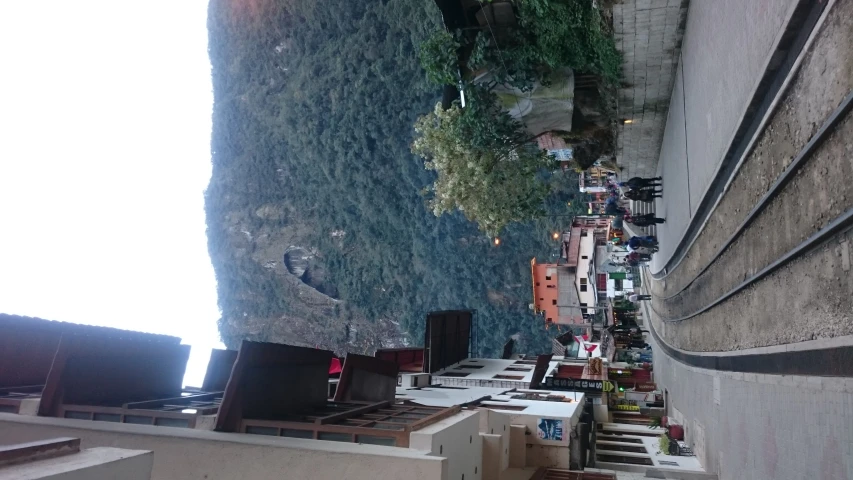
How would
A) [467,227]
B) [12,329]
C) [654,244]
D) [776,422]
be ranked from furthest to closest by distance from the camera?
1. [467,227]
2. [654,244]
3. [12,329]
4. [776,422]

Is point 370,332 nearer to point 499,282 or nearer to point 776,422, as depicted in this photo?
point 499,282

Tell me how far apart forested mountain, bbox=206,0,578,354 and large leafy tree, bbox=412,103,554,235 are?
1136 inches

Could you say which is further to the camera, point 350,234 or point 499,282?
point 350,234

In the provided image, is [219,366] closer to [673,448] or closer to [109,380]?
[109,380]

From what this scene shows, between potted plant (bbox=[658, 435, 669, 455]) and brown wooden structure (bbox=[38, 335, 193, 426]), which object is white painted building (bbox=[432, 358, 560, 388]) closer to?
potted plant (bbox=[658, 435, 669, 455])

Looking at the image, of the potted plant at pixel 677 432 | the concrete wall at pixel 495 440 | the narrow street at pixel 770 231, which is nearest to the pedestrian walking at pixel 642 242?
the narrow street at pixel 770 231

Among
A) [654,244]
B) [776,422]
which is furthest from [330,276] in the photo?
[776,422]

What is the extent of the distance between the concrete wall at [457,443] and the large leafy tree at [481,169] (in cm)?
1022

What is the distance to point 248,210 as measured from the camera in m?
89.2

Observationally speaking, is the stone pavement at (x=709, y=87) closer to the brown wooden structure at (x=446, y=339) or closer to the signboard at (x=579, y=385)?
the signboard at (x=579, y=385)

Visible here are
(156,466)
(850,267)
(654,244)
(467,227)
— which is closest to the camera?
(850,267)

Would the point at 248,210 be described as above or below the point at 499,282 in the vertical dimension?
above

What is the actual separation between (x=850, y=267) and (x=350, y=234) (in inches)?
2857

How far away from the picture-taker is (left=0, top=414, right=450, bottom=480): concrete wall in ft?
37.1
